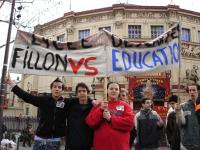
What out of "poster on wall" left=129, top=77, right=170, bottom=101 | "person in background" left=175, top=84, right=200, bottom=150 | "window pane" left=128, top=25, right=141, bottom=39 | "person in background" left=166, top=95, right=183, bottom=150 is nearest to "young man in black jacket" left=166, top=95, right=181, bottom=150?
"person in background" left=166, top=95, right=183, bottom=150

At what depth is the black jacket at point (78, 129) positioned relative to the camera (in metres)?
5.27

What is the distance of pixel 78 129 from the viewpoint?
17.5ft

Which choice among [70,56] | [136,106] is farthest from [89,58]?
[136,106]

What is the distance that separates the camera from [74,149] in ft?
17.4

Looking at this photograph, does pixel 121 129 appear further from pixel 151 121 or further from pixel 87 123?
pixel 151 121

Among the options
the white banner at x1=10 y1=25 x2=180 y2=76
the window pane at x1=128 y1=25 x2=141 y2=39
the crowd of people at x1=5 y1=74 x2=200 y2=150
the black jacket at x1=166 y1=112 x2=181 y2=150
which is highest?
the window pane at x1=128 y1=25 x2=141 y2=39

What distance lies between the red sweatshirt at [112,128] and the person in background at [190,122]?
1.14 metres

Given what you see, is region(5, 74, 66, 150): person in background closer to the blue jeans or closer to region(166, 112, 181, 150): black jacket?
the blue jeans

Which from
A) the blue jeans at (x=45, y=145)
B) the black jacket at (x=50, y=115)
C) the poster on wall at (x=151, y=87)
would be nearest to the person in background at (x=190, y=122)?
the black jacket at (x=50, y=115)

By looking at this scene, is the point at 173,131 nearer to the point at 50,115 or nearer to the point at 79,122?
the point at 79,122

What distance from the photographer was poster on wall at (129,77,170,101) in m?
28.7

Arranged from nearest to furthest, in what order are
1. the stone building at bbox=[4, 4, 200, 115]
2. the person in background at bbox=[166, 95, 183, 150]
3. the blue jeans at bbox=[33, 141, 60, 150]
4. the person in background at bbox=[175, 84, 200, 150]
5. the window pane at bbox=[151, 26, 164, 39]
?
the blue jeans at bbox=[33, 141, 60, 150]
the person in background at bbox=[175, 84, 200, 150]
the person in background at bbox=[166, 95, 183, 150]
the stone building at bbox=[4, 4, 200, 115]
the window pane at bbox=[151, 26, 164, 39]

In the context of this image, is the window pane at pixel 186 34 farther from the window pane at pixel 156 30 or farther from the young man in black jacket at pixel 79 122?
the young man in black jacket at pixel 79 122

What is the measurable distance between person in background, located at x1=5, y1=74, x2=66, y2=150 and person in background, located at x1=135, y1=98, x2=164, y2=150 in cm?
210
